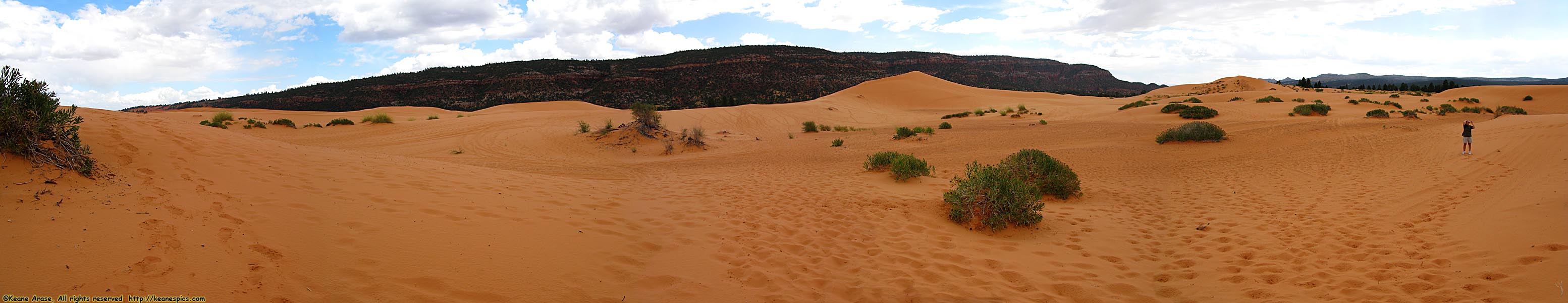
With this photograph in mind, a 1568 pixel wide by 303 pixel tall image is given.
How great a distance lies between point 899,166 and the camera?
991 centimetres

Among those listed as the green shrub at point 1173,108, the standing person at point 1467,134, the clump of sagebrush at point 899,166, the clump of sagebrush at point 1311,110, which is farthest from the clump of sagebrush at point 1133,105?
the clump of sagebrush at point 899,166

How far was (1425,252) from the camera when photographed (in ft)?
15.4

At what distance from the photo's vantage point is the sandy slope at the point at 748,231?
11.8 feet

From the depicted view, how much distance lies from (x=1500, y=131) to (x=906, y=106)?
3057 centimetres

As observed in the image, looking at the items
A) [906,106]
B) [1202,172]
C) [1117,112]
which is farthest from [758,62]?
[1202,172]

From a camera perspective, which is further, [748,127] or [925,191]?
[748,127]

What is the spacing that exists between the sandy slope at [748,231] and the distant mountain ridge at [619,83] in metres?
36.4

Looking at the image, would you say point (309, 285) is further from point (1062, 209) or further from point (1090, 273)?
point (1062, 209)

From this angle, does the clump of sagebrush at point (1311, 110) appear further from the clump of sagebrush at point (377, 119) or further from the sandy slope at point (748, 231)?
the clump of sagebrush at point (377, 119)

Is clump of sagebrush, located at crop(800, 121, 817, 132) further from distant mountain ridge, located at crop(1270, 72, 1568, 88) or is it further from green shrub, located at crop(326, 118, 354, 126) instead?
distant mountain ridge, located at crop(1270, 72, 1568, 88)

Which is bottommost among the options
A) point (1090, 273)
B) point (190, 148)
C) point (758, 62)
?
point (1090, 273)

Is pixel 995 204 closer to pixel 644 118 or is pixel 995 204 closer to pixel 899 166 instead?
pixel 899 166

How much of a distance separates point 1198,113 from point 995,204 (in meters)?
19.7

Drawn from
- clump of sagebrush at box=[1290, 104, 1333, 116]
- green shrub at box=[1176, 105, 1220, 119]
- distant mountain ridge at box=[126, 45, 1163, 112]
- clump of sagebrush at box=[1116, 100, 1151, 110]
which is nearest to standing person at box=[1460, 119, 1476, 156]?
green shrub at box=[1176, 105, 1220, 119]
